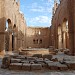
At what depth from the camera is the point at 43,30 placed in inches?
1795

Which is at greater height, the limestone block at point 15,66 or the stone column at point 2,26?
the stone column at point 2,26

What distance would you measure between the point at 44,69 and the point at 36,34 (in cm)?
3840

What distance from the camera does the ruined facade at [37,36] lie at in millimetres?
45219

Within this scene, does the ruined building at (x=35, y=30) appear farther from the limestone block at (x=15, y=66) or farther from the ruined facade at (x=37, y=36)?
the limestone block at (x=15, y=66)

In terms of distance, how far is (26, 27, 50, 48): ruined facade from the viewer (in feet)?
148

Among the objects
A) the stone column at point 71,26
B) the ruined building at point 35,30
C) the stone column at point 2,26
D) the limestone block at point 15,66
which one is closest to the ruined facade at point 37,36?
the ruined building at point 35,30

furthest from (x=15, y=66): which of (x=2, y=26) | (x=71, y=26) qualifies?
(x=71, y=26)

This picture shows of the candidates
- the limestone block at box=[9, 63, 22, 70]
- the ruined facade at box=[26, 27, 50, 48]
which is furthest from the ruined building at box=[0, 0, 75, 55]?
the limestone block at box=[9, 63, 22, 70]

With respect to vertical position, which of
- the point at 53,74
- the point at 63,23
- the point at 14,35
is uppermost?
the point at 63,23

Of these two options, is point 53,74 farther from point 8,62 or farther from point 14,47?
point 14,47

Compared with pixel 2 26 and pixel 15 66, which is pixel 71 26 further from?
pixel 15 66

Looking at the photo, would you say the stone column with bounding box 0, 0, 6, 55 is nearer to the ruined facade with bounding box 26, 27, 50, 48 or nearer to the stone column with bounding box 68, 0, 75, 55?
the stone column with bounding box 68, 0, 75, 55

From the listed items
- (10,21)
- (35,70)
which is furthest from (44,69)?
(10,21)

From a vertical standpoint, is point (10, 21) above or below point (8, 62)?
above
